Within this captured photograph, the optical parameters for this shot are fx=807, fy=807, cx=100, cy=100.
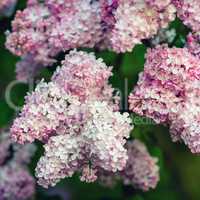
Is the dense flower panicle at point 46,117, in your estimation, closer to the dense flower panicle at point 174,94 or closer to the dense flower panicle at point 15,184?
the dense flower panicle at point 174,94

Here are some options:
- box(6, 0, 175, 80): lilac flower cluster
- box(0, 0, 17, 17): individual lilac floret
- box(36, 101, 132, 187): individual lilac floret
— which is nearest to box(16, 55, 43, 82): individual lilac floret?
box(6, 0, 175, 80): lilac flower cluster

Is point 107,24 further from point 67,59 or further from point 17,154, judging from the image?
point 17,154

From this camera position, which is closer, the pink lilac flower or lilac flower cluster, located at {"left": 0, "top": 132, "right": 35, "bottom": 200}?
the pink lilac flower

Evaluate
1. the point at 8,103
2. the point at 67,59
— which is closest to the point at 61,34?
the point at 67,59

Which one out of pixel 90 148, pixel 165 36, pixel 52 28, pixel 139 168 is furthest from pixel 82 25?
pixel 139 168

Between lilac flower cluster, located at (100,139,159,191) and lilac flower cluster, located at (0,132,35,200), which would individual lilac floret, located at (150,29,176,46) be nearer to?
lilac flower cluster, located at (100,139,159,191)

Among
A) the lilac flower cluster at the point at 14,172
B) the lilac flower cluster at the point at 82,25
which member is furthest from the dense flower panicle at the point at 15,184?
the lilac flower cluster at the point at 82,25
